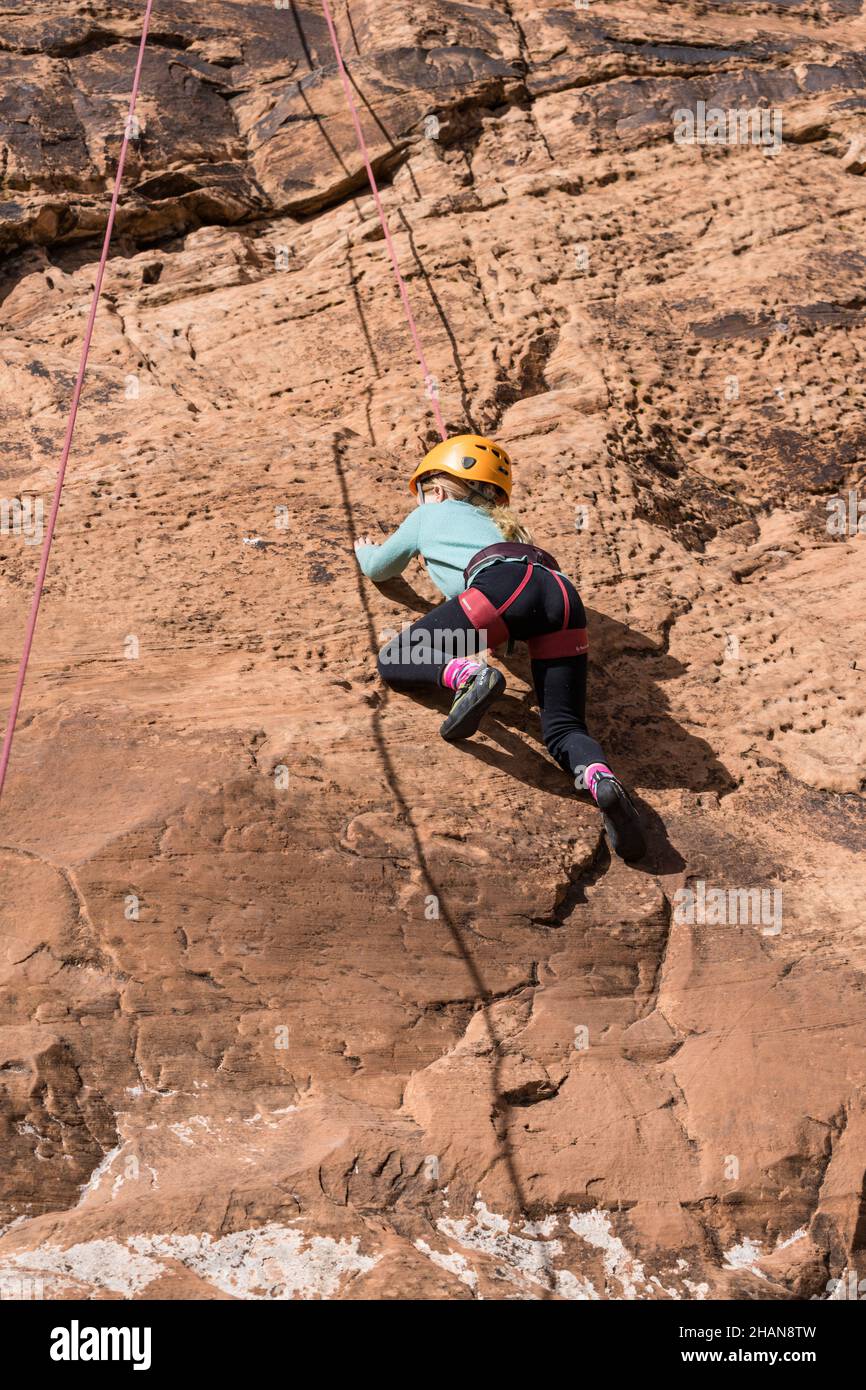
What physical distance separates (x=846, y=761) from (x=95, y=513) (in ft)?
11.0

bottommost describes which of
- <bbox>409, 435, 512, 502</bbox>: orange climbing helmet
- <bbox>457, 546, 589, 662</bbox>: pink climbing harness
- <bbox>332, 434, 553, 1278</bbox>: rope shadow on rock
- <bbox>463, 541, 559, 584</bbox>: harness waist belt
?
<bbox>332, 434, 553, 1278</bbox>: rope shadow on rock

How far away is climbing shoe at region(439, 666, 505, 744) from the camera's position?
4.23 meters

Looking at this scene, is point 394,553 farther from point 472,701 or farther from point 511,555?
point 472,701

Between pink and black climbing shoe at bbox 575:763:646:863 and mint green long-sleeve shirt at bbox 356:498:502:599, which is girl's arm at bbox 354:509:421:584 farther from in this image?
pink and black climbing shoe at bbox 575:763:646:863

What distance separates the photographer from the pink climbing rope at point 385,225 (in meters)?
6.08

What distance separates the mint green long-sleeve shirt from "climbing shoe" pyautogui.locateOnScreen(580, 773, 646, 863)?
1130 mm

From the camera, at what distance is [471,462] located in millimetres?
5031

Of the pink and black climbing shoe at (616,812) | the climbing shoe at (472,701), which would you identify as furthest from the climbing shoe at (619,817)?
the climbing shoe at (472,701)

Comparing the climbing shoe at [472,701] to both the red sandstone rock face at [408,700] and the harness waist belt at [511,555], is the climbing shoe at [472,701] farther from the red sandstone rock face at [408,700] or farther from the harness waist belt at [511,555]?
the harness waist belt at [511,555]

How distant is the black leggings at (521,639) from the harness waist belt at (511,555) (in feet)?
0.17

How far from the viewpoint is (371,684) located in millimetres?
4750

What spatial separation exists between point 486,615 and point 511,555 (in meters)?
0.31

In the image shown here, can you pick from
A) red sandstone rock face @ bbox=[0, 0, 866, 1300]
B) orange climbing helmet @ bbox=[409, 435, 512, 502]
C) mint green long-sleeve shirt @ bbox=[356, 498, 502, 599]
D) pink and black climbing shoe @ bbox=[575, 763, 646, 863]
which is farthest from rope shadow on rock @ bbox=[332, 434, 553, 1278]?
orange climbing helmet @ bbox=[409, 435, 512, 502]

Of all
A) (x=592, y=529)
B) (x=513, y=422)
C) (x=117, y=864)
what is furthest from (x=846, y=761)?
(x=117, y=864)
